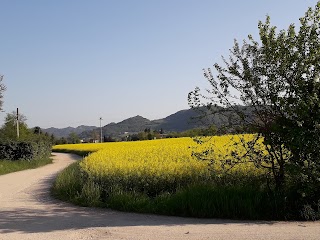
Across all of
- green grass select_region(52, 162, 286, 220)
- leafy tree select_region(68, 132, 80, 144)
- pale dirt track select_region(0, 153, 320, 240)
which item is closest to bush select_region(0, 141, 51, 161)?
pale dirt track select_region(0, 153, 320, 240)

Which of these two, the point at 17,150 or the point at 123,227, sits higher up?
the point at 17,150

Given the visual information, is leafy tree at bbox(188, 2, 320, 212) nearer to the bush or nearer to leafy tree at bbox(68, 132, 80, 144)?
the bush

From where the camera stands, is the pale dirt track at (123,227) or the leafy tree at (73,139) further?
the leafy tree at (73,139)

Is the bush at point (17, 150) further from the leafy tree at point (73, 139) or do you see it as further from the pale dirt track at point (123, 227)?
the leafy tree at point (73, 139)

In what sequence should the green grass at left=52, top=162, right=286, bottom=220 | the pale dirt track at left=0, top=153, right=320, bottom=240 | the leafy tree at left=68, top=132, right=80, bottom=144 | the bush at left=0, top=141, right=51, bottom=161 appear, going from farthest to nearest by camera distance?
the leafy tree at left=68, top=132, right=80, bottom=144 → the bush at left=0, top=141, right=51, bottom=161 → the green grass at left=52, top=162, right=286, bottom=220 → the pale dirt track at left=0, top=153, right=320, bottom=240

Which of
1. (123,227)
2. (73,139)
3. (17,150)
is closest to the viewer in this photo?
(123,227)

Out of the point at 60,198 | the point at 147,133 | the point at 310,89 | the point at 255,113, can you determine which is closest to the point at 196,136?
the point at 255,113

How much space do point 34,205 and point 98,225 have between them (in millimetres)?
3991

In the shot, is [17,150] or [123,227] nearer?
[123,227]

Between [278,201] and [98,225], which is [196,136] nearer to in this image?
[278,201]

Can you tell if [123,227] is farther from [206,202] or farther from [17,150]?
[17,150]

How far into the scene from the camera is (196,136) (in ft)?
34.3

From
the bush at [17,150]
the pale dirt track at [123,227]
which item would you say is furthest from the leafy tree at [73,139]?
the pale dirt track at [123,227]

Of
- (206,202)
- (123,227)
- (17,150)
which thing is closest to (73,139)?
(17,150)
